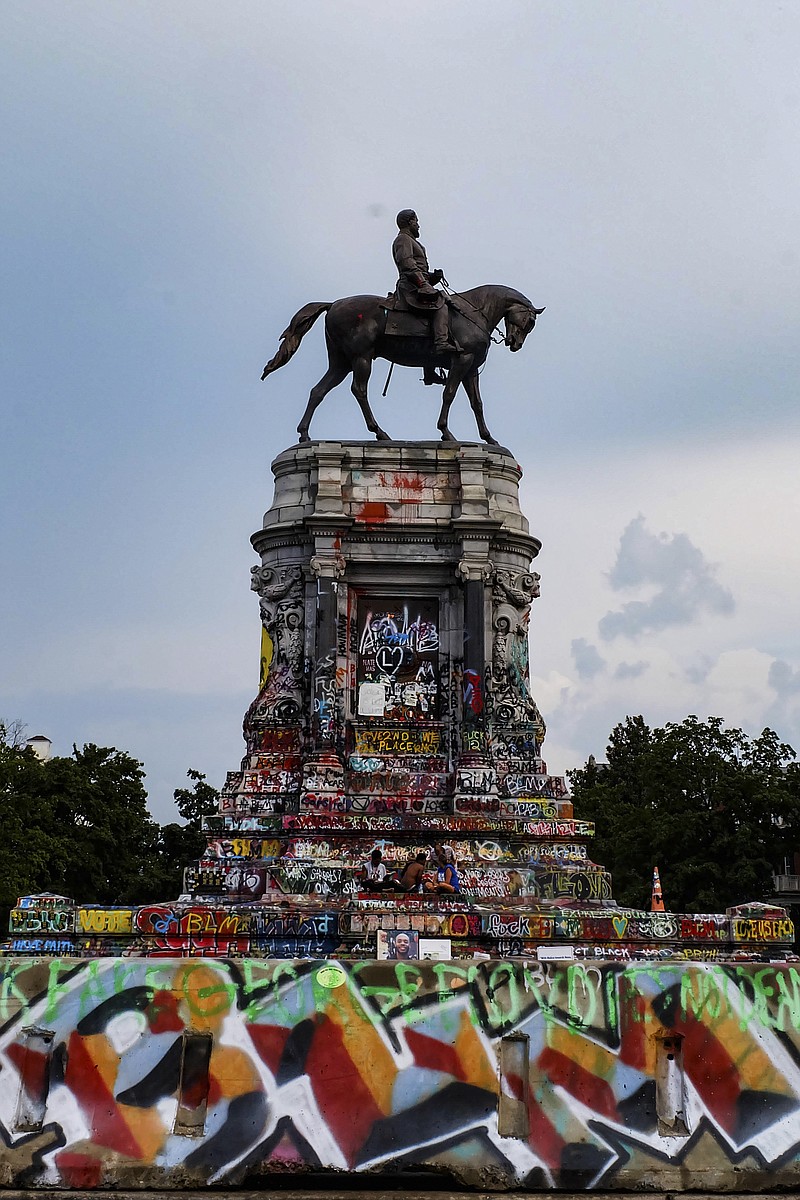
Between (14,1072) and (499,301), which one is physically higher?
(499,301)

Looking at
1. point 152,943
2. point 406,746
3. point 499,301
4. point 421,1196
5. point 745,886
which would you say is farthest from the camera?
point 745,886

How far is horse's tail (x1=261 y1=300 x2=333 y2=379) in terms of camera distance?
42.5m

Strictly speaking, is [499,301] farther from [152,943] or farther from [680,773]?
[680,773]

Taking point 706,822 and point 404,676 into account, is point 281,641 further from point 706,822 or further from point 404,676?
point 706,822

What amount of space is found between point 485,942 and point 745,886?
30.6m

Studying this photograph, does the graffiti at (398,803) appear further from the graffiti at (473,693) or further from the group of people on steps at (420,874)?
the graffiti at (473,693)

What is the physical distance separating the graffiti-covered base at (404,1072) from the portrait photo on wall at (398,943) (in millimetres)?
12248

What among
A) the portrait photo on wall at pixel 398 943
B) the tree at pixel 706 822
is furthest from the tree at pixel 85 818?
the portrait photo on wall at pixel 398 943

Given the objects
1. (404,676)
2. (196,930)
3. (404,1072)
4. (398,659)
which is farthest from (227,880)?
(404,1072)

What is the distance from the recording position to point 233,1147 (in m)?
17.2

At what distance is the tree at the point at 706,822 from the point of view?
60.2m

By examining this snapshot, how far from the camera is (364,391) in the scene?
137 feet

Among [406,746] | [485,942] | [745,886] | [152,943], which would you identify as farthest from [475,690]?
[745,886]

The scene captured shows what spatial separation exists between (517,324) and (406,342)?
3055 mm
